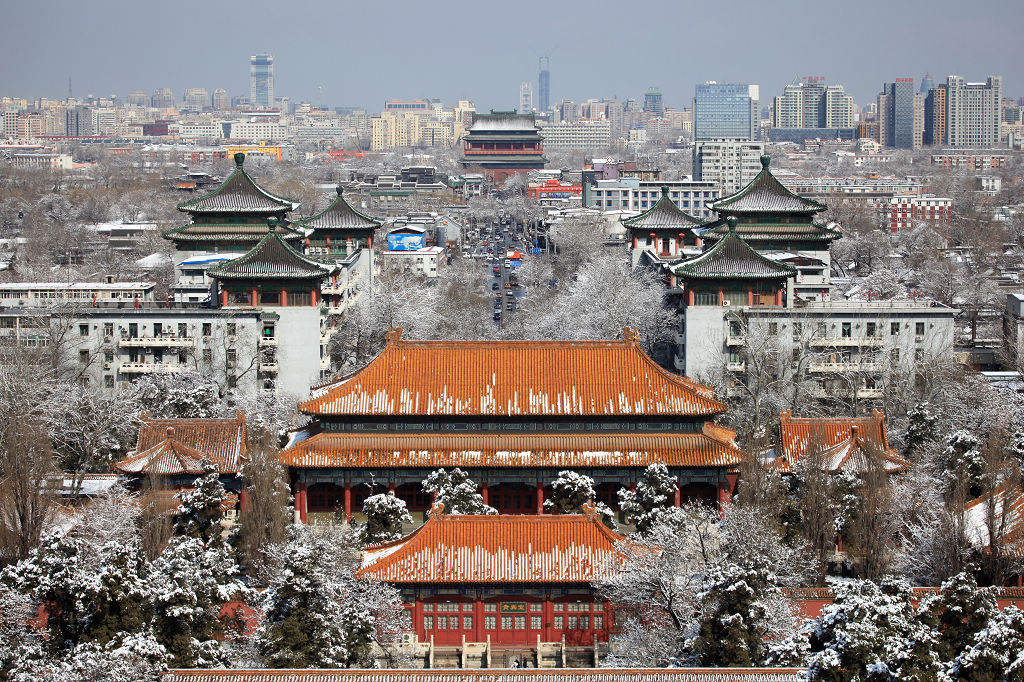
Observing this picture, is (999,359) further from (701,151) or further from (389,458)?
(701,151)

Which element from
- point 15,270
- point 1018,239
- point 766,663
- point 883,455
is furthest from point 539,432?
point 1018,239

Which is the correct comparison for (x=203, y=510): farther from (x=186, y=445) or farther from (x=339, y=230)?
(x=339, y=230)

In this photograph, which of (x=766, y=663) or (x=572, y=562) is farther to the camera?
(x=572, y=562)

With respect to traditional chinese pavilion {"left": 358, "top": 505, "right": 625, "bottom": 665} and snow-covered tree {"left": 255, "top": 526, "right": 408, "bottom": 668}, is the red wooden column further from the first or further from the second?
snow-covered tree {"left": 255, "top": 526, "right": 408, "bottom": 668}

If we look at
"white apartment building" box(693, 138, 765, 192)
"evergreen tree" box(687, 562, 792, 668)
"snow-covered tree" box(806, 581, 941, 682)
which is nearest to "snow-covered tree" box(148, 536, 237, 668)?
"evergreen tree" box(687, 562, 792, 668)

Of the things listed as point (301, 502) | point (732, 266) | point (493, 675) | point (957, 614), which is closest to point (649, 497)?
point (301, 502)
